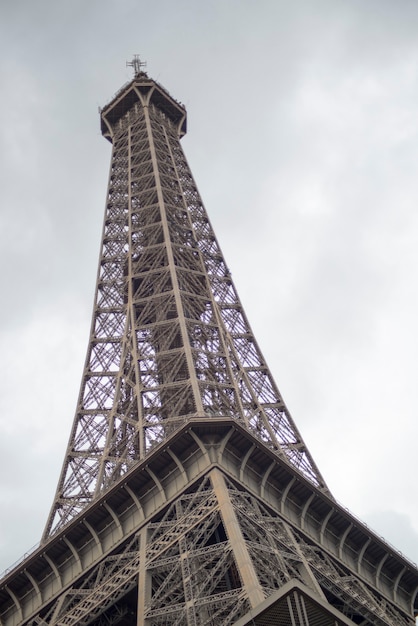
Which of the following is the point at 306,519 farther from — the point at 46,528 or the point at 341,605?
the point at 46,528

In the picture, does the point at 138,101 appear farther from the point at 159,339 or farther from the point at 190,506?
the point at 190,506

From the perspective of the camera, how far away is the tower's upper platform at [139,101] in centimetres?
9106

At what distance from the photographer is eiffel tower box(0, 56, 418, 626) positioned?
111ft

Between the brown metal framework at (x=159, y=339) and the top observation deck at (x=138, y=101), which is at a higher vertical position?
the top observation deck at (x=138, y=101)

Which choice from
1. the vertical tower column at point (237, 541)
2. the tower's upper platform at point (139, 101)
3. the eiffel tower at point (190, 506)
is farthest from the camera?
the tower's upper platform at point (139, 101)

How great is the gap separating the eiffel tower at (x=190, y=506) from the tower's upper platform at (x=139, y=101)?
32.1m

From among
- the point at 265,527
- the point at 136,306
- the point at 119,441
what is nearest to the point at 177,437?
the point at 265,527

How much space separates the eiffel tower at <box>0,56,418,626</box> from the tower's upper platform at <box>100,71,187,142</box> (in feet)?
105

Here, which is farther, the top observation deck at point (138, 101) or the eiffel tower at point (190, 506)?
the top observation deck at point (138, 101)

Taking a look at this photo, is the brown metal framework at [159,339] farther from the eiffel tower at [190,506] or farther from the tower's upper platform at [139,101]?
the tower's upper platform at [139,101]

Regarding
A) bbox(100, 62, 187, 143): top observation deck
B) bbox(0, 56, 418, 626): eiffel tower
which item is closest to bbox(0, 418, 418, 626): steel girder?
bbox(0, 56, 418, 626): eiffel tower

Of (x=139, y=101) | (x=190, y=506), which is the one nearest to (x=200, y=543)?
(x=190, y=506)

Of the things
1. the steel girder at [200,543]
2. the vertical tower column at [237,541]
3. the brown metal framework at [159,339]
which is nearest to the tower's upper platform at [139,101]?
the brown metal framework at [159,339]

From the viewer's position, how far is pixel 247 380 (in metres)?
53.0
